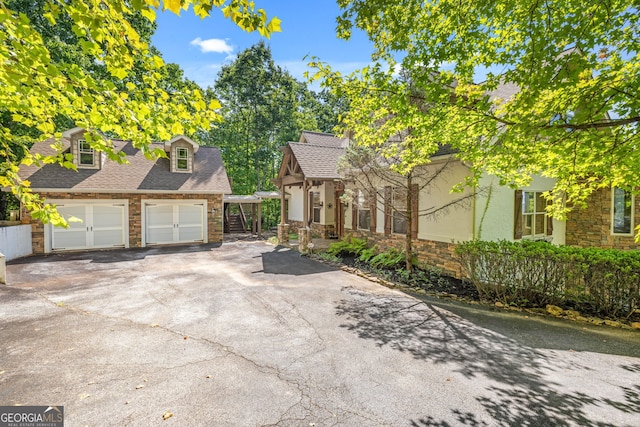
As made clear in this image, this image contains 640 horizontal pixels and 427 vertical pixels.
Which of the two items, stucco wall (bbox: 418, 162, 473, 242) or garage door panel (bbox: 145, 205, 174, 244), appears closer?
stucco wall (bbox: 418, 162, 473, 242)

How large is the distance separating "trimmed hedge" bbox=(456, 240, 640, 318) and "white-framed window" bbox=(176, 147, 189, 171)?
1535cm

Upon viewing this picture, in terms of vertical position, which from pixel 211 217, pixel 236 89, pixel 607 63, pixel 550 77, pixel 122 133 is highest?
pixel 236 89

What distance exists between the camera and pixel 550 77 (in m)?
4.41

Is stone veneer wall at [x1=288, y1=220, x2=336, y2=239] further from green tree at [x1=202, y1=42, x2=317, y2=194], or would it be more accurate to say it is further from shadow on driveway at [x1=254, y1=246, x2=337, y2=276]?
green tree at [x1=202, y1=42, x2=317, y2=194]

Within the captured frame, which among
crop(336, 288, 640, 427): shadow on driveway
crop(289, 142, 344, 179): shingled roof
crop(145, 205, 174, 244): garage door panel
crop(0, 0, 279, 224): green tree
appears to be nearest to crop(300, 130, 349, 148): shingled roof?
crop(289, 142, 344, 179): shingled roof

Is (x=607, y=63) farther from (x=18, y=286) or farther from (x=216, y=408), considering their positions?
(x=18, y=286)

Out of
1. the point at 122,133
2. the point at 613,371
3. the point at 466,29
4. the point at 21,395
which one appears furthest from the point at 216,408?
the point at 466,29

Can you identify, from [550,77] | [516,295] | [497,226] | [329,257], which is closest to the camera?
[550,77]

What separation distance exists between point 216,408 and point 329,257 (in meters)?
8.70

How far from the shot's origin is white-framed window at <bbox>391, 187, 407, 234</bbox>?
1043 centimetres

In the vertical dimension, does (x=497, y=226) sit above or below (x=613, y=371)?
above

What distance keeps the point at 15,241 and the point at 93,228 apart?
2.69 m

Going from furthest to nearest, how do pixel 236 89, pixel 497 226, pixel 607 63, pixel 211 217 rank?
pixel 236 89
pixel 211 217
pixel 497 226
pixel 607 63

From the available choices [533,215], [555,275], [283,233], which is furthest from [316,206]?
[555,275]
